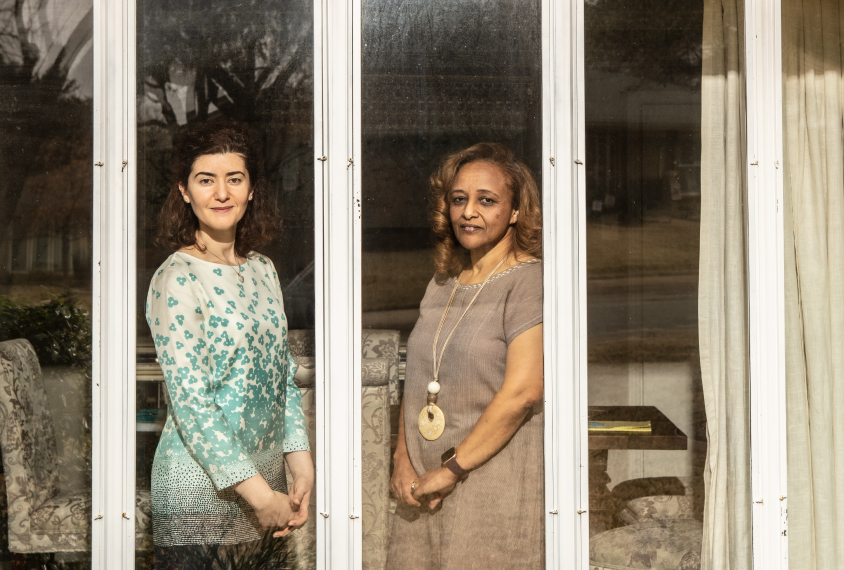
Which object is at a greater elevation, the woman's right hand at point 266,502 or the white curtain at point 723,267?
the white curtain at point 723,267

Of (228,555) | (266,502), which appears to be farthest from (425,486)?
(228,555)

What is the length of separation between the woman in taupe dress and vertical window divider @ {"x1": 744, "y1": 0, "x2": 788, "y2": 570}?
24.7 inches

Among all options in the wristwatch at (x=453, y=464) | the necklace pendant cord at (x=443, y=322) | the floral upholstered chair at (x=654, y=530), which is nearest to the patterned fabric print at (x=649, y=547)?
the floral upholstered chair at (x=654, y=530)

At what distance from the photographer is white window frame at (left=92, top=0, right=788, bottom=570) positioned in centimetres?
196

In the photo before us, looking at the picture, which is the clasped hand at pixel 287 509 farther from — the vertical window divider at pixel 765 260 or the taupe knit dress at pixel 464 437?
the vertical window divider at pixel 765 260

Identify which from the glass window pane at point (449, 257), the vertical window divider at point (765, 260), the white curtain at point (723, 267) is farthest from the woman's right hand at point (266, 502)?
the vertical window divider at point (765, 260)

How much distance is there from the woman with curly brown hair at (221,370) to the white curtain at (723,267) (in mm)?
1194

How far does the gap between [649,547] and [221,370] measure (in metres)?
1.34

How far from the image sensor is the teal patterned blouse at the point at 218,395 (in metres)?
1.90

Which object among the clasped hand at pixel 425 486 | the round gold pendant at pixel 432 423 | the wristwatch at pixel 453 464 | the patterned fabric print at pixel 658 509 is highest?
the round gold pendant at pixel 432 423

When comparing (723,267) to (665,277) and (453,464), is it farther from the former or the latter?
(453,464)

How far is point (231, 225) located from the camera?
1954 millimetres

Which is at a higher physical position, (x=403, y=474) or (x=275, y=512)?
(x=403, y=474)

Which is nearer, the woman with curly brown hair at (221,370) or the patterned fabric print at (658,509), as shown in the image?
the woman with curly brown hair at (221,370)
